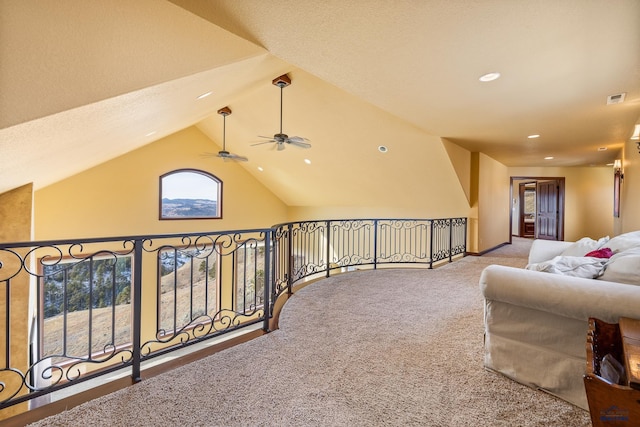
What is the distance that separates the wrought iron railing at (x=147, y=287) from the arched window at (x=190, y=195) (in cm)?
79

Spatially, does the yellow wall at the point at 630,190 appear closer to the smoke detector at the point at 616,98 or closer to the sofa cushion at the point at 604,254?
the smoke detector at the point at 616,98

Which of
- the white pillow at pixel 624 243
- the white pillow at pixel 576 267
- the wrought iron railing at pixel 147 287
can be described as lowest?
the wrought iron railing at pixel 147 287

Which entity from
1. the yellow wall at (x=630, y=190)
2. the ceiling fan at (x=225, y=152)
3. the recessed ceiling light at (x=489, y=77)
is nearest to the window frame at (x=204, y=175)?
the ceiling fan at (x=225, y=152)

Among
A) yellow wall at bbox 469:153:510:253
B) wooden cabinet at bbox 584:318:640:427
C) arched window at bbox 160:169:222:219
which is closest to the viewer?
wooden cabinet at bbox 584:318:640:427

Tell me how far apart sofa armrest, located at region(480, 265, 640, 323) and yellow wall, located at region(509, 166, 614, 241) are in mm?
8339

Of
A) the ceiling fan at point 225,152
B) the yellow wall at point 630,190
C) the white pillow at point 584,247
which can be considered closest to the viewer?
the white pillow at point 584,247

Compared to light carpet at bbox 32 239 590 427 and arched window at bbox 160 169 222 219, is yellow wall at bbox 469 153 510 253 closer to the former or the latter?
light carpet at bbox 32 239 590 427

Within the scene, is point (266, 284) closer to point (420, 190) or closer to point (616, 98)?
point (616, 98)

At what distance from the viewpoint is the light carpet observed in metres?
1.67

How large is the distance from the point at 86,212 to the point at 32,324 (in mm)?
2797

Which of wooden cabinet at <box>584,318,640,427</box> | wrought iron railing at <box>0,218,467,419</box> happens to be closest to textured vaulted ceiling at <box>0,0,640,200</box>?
wrought iron railing at <box>0,218,467,419</box>

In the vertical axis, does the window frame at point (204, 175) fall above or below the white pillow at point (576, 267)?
above

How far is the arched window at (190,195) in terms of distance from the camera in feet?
25.4

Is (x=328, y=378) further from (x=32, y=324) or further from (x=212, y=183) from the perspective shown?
(x=212, y=183)
